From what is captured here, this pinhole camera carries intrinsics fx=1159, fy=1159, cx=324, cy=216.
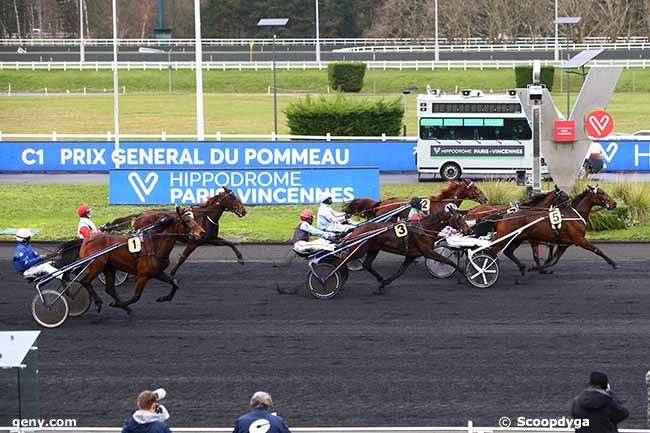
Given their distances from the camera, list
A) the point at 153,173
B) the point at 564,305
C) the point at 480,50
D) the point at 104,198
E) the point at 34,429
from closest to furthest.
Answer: the point at 34,429 < the point at 564,305 < the point at 153,173 < the point at 104,198 < the point at 480,50

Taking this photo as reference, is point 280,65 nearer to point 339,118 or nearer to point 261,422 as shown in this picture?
point 339,118

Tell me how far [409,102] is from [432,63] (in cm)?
840

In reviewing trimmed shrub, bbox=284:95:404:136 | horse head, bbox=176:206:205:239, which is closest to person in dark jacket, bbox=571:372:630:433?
horse head, bbox=176:206:205:239

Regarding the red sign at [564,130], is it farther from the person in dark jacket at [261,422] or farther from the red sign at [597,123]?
the person in dark jacket at [261,422]

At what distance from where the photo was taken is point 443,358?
12758mm

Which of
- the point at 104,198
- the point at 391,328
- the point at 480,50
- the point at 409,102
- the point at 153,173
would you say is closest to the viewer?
the point at 391,328

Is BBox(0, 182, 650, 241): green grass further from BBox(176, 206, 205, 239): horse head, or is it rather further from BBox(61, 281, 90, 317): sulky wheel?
BBox(61, 281, 90, 317): sulky wheel

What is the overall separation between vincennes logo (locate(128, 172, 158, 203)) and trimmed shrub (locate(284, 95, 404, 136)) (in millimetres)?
10670

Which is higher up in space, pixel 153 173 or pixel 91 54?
pixel 91 54

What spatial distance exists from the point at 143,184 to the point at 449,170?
8.72 metres

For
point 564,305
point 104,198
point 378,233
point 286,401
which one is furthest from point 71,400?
point 104,198

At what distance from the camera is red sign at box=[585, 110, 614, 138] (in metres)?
21.2

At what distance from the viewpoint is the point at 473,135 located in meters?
30.0

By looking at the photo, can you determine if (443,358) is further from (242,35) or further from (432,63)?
(242,35)
